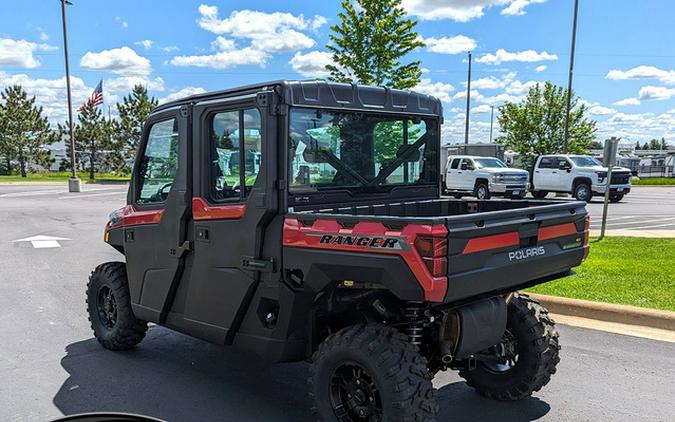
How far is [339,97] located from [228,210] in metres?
1.17

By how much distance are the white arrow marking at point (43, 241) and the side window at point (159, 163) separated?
830 cm

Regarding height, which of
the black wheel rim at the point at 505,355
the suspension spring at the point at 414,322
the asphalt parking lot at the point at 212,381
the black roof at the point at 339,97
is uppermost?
the black roof at the point at 339,97

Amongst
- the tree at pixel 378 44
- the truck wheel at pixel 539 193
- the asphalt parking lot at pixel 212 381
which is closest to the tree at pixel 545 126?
the truck wheel at pixel 539 193

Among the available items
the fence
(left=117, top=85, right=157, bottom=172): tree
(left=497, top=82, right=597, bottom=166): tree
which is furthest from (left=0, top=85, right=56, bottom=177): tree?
the fence

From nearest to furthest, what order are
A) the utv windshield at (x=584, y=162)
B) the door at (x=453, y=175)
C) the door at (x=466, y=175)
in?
1. the utv windshield at (x=584, y=162)
2. the door at (x=466, y=175)
3. the door at (x=453, y=175)

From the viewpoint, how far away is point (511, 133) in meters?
40.9

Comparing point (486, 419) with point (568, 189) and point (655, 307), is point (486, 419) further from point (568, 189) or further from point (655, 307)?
point (568, 189)

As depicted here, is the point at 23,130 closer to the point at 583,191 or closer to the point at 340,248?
the point at 583,191

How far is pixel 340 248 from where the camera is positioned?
339 cm

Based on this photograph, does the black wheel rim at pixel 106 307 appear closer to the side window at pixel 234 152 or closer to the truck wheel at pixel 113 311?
the truck wheel at pixel 113 311

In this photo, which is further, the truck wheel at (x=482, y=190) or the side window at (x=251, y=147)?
the truck wheel at (x=482, y=190)

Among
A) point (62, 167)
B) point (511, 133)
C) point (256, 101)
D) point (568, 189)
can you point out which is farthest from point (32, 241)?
point (62, 167)

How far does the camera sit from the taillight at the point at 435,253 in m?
3.03

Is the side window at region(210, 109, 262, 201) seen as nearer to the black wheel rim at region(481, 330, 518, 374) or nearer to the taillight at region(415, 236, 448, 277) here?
the taillight at region(415, 236, 448, 277)
